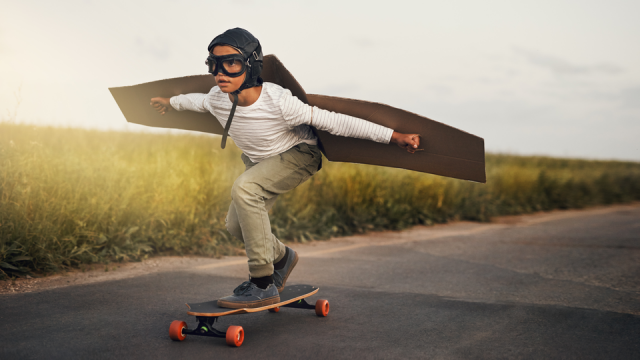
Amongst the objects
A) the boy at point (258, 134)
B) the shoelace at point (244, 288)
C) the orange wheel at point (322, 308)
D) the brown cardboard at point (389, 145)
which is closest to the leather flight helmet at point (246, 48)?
the boy at point (258, 134)

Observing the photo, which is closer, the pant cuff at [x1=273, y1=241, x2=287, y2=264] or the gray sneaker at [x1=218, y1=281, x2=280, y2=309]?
the gray sneaker at [x1=218, y1=281, x2=280, y2=309]

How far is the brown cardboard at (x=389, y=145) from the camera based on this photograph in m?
4.00

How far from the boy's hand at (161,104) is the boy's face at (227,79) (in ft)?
3.98

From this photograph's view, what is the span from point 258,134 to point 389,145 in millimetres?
1193

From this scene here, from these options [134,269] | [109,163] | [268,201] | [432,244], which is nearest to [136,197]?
[109,163]

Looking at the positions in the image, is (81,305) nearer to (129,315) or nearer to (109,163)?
(129,315)

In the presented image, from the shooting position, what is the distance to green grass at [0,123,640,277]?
17.3ft

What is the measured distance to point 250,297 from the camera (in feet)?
11.5

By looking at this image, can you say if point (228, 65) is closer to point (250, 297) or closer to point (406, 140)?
point (406, 140)

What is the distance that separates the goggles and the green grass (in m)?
3.03

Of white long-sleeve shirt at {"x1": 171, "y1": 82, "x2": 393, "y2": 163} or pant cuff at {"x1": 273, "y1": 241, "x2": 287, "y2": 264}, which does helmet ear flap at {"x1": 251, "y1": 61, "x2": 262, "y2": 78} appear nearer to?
white long-sleeve shirt at {"x1": 171, "y1": 82, "x2": 393, "y2": 163}

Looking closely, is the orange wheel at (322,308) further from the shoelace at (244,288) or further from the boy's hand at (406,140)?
the boy's hand at (406,140)

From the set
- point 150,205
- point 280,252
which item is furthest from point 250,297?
point 150,205

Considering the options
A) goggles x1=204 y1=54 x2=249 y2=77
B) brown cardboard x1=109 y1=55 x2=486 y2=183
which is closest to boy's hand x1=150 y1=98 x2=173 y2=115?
brown cardboard x1=109 y1=55 x2=486 y2=183
